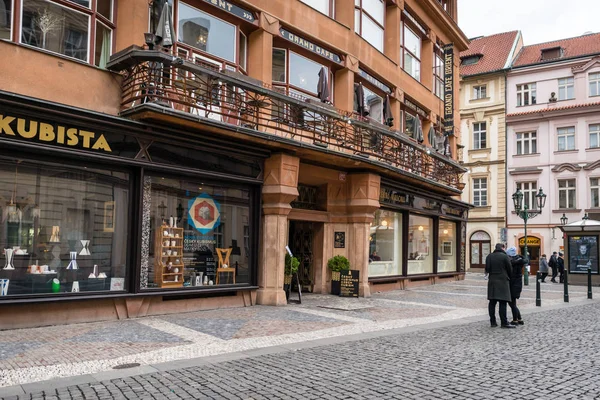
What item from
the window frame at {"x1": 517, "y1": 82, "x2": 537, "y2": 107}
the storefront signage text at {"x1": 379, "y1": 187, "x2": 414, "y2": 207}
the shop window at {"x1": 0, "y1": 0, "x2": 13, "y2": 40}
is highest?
the window frame at {"x1": 517, "y1": 82, "x2": 537, "y2": 107}

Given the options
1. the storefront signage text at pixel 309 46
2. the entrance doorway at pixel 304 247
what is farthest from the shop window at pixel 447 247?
the storefront signage text at pixel 309 46

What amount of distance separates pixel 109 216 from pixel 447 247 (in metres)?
18.6

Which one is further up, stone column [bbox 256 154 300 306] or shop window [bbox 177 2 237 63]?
shop window [bbox 177 2 237 63]

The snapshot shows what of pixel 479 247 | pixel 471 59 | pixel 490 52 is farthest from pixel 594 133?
pixel 471 59

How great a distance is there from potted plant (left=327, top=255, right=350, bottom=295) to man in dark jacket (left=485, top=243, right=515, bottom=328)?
243 inches

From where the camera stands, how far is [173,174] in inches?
486

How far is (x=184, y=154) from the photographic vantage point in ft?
40.5

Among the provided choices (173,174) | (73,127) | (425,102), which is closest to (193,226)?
(173,174)

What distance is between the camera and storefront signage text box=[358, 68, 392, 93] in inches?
735

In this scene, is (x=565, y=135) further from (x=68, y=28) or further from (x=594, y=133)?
(x=68, y=28)

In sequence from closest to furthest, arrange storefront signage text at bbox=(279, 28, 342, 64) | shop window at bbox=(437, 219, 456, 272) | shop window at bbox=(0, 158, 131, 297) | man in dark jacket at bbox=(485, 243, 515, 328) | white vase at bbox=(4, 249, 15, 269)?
1. white vase at bbox=(4, 249, 15, 269)
2. shop window at bbox=(0, 158, 131, 297)
3. man in dark jacket at bbox=(485, 243, 515, 328)
4. storefront signage text at bbox=(279, 28, 342, 64)
5. shop window at bbox=(437, 219, 456, 272)

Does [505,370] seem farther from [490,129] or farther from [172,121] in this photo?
[490,129]

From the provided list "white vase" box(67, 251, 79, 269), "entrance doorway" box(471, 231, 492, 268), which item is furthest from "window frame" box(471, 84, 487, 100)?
"white vase" box(67, 251, 79, 269)

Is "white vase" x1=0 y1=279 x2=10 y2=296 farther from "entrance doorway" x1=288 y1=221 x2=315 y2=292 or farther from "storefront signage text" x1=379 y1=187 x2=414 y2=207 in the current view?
"storefront signage text" x1=379 y1=187 x2=414 y2=207
